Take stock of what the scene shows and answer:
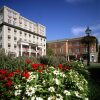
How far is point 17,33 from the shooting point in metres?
44.7

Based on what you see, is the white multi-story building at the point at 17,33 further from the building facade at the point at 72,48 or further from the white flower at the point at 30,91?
the white flower at the point at 30,91

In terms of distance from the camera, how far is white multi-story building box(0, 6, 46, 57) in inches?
1571

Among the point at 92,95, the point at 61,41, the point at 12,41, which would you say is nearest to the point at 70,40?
the point at 61,41

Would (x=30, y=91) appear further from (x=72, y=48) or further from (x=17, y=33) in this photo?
(x=72, y=48)

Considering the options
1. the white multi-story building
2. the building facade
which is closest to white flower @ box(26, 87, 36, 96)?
the white multi-story building

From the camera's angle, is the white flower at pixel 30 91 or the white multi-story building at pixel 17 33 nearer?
the white flower at pixel 30 91

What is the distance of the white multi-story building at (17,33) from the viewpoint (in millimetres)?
39906

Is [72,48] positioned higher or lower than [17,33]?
lower

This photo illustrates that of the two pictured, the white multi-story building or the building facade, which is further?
the building facade

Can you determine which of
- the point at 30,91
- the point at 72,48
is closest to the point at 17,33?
the point at 72,48

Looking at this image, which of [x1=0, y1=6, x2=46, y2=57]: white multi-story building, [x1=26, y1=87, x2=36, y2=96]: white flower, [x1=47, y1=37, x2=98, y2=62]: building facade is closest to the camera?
[x1=26, y1=87, x2=36, y2=96]: white flower

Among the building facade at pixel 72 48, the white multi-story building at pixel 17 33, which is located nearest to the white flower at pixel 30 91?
the white multi-story building at pixel 17 33

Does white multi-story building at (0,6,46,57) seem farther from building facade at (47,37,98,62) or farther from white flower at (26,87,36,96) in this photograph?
white flower at (26,87,36,96)

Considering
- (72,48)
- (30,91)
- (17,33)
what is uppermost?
(17,33)
